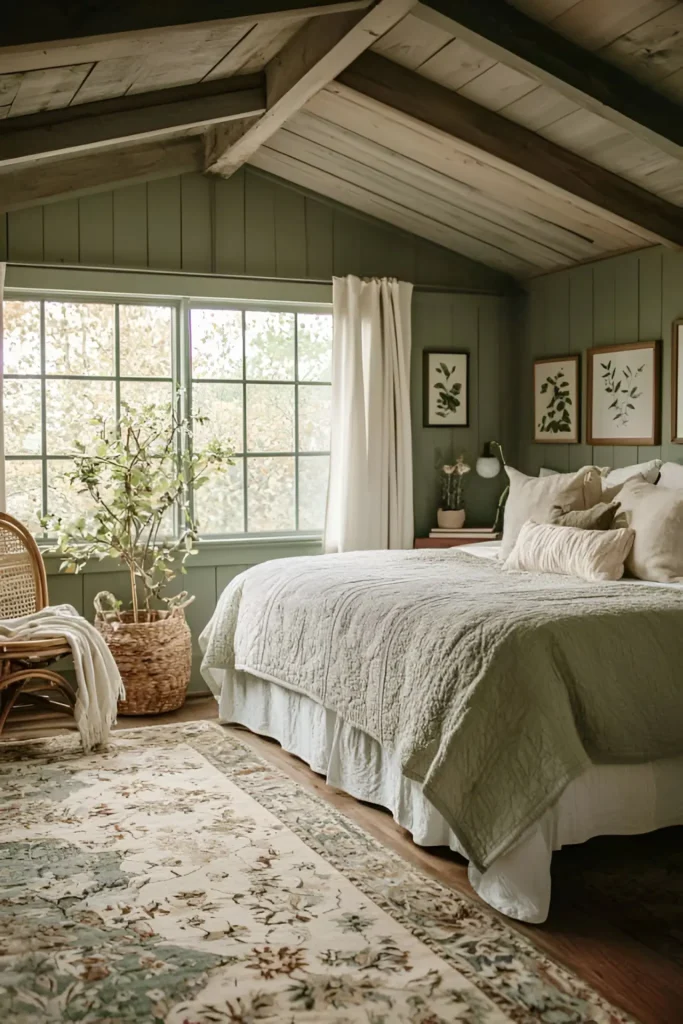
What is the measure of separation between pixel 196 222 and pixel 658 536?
9.44 feet

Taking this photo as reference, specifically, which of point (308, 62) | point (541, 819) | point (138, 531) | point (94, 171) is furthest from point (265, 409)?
point (541, 819)

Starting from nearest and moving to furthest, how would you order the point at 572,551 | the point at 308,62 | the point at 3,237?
the point at 308,62 < the point at 572,551 < the point at 3,237

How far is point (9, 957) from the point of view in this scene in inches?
91.1

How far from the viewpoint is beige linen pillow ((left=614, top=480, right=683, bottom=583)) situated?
3.57 m

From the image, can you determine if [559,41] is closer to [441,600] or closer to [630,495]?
[630,495]

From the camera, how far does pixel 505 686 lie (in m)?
2.63

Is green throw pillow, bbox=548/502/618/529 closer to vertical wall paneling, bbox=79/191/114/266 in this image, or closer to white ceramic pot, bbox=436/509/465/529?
white ceramic pot, bbox=436/509/465/529

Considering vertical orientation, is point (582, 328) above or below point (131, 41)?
below

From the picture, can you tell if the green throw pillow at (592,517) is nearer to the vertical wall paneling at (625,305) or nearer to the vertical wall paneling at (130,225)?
the vertical wall paneling at (625,305)

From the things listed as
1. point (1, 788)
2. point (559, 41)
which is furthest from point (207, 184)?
point (1, 788)

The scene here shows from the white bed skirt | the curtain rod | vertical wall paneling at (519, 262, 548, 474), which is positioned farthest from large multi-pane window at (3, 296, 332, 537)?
the white bed skirt

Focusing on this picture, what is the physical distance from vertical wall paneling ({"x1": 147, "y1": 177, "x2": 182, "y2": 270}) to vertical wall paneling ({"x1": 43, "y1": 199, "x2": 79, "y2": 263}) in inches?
14.4

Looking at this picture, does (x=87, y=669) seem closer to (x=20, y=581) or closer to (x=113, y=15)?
(x=20, y=581)

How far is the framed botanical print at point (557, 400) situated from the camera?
530cm
